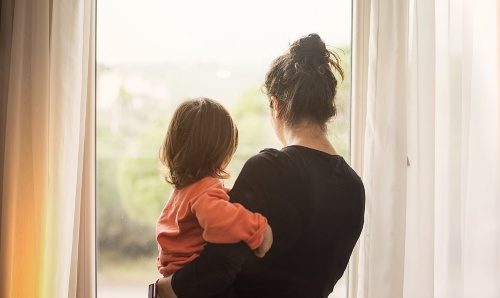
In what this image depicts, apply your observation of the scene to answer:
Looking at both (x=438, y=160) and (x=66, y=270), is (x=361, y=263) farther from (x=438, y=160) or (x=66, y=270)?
(x=66, y=270)

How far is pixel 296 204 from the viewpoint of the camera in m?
1.35

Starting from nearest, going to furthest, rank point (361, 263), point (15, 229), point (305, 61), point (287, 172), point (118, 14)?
1. point (287, 172)
2. point (305, 61)
3. point (15, 229)
4. point (361, 263)
5. point (118, 14)

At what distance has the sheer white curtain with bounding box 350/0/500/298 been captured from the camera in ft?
6.58

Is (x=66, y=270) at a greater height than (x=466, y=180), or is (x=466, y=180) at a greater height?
(x=466, y=180)

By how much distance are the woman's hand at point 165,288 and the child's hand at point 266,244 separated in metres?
0.23

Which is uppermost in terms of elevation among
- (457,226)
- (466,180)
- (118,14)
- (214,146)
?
(118,14)

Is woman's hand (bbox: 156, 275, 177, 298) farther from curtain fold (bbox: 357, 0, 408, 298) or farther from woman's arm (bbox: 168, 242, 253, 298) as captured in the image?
curtain fold (bbox: 357, 0, 408, 298)

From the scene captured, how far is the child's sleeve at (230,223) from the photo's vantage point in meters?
1.29

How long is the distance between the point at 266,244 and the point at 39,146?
97cm

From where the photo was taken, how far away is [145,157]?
2367mm

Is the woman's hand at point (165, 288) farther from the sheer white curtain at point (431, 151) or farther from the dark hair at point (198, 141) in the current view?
the sheer white curtain at point (431, 151)

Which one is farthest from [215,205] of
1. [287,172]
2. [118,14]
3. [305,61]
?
[118,14]

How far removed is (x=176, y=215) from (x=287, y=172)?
352 millimetres

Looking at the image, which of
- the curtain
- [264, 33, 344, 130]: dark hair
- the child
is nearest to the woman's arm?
the child
